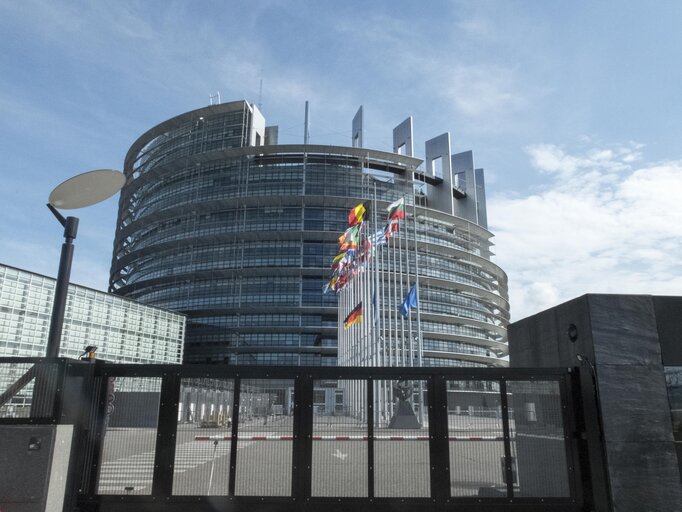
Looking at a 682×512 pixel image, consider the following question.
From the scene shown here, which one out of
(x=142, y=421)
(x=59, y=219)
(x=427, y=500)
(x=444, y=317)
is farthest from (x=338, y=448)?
(x=444, y=317)

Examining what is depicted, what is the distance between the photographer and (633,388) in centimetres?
893

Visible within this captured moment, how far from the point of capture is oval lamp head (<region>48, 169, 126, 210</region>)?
7762mm

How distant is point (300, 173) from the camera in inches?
3775

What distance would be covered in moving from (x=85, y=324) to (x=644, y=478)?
2404 inches

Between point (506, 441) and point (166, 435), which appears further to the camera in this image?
point (506, 441)

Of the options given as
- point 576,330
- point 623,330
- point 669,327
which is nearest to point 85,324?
point 576,330

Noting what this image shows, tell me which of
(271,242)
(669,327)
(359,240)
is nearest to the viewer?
(669,327)

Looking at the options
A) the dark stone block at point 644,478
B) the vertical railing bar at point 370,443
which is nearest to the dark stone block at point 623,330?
the dark stone block at point 644,478

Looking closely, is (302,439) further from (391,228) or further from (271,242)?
(271,242)

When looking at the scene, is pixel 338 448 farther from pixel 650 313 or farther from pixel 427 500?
pixel 650 313

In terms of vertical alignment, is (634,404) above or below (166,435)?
above

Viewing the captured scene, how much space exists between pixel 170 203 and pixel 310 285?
3081cm

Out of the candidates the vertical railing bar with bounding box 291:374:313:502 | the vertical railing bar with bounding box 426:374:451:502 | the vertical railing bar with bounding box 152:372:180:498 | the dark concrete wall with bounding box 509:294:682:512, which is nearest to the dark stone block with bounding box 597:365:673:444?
the dark concrete wall with bounding box 509:294:682:512

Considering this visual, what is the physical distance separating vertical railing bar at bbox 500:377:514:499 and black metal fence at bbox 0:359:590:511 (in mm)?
20
